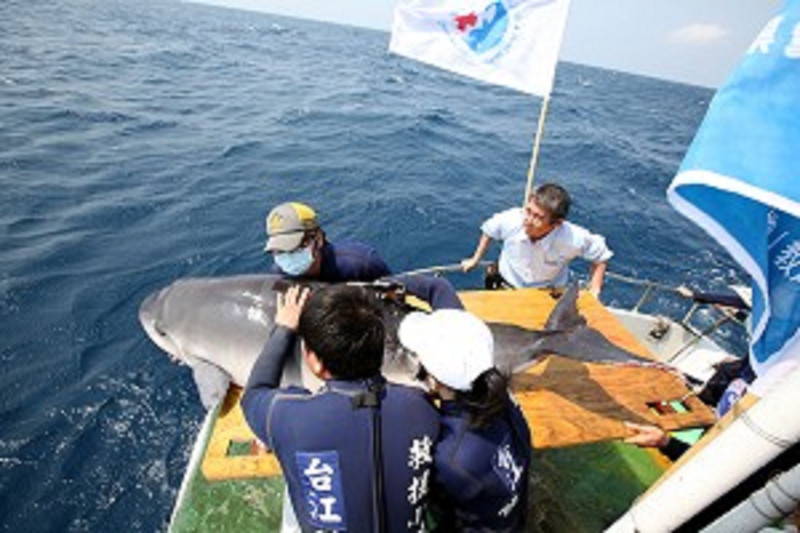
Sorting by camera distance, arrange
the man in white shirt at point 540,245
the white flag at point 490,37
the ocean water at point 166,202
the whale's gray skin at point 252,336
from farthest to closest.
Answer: the white flag at point 490,37 < the ocean water at point 166,202 < the man in white shirt at point 540,245 < the whale's gray skin at point 252,336

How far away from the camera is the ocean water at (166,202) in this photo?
18.9ft

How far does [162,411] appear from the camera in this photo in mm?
6293

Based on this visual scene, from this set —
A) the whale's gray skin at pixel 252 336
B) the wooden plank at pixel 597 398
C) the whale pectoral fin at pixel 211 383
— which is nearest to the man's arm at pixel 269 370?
the whale's gray skin at pixel 252 336

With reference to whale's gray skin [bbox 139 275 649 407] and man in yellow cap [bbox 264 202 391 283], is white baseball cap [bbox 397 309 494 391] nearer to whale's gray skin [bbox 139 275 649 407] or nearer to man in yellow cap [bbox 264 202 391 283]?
whale's gray skin [bbox 139 275 649 407]

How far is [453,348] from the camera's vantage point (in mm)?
2434

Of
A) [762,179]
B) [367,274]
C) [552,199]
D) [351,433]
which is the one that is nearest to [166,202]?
[367,274]

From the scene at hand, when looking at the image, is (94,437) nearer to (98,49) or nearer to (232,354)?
(232,354)

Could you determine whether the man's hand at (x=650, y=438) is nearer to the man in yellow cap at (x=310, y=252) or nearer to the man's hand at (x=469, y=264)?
the man in yellow cap at (x=310, y=252)

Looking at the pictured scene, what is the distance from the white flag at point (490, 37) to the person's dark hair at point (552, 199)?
4.99 ft

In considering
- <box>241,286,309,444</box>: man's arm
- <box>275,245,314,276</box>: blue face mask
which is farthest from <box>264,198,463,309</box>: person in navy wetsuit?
<box>241,286,309,444</box>: man's arm

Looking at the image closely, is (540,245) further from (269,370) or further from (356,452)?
(356,452)

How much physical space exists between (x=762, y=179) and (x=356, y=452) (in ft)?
5.65

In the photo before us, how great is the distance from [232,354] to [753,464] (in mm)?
3715

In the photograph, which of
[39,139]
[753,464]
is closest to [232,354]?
[753,464]
